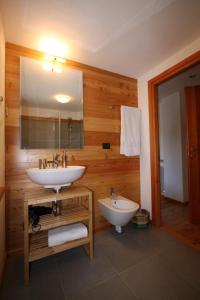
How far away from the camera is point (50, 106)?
1764 millimetres

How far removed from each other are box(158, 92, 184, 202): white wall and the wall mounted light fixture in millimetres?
2279

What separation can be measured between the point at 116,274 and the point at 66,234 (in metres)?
0.56

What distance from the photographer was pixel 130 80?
7.67ft

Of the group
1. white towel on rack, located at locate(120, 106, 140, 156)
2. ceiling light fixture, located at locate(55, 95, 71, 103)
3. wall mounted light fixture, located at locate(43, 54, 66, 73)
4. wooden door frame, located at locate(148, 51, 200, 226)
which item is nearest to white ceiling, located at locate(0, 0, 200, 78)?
wall mounted light fixture, located at locate(43, 54, 66, 73)

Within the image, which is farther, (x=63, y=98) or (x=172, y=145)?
(x=172, y=145)

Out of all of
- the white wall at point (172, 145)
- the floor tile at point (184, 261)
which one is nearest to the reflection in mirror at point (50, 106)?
the floor tile at point (184, 261)

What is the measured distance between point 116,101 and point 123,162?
3.03 feet

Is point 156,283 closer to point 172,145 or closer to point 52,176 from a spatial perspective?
point 52,176

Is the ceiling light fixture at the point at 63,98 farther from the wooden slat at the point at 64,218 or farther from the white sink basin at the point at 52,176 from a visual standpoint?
the wooden slat at the point at 64,218

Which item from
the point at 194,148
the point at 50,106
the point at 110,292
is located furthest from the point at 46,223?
the point at 194,148

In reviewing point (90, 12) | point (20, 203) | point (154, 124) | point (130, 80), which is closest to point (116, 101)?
point (130, 80)

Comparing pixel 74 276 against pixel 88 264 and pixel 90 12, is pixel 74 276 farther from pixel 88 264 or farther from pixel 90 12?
pixel 90 12

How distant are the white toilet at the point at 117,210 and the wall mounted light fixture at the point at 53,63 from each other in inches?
69.1

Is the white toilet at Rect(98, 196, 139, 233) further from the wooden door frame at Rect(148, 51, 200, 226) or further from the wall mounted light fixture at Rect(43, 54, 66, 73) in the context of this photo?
the wall mounted light fixture at Rect(43, 54, 66, 73)
